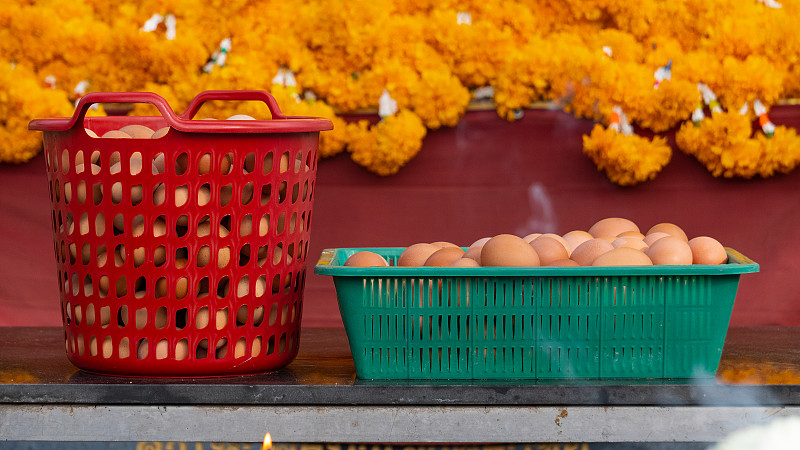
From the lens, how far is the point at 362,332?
1.36 meters

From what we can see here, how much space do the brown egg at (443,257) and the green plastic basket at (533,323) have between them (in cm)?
5

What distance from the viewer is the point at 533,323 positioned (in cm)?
135

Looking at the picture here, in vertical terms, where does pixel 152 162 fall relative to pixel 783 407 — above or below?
above

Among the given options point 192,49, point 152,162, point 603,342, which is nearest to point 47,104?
point 192,49

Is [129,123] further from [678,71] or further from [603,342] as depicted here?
[678,71]

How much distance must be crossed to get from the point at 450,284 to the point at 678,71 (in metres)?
0.91

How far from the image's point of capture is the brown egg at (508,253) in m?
1.35

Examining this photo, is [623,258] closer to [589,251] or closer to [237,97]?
[589,251]

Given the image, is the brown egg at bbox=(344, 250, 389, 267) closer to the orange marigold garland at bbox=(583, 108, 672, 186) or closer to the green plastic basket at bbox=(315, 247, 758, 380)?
the green plastic basket at bbox=(315, 247, 758, 380)

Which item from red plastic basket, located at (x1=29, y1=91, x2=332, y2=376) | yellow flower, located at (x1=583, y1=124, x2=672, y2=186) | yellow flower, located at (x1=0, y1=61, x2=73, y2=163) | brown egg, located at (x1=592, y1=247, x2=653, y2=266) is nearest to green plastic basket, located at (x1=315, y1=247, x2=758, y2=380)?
brown egg, located at (x1=592, y1=247, x2=653, y2=266)

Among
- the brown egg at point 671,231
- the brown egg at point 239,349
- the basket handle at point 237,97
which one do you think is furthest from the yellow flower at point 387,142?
the brown egg at point 239,349

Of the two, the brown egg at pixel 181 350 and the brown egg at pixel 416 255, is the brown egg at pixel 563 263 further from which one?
the brown egg at pixel 181 350

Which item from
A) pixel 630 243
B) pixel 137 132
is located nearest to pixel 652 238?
pixel 630 243

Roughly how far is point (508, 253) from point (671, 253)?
0.24 meters
